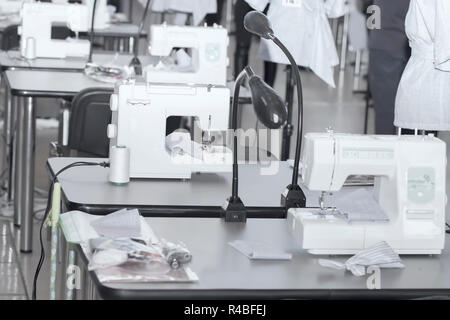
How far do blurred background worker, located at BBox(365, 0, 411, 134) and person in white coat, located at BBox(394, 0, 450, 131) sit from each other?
0.85 m

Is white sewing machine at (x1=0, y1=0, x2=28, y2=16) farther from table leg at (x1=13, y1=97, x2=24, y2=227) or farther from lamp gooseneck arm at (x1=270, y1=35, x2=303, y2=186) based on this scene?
lamp gooseneck arm at (x1=270, y1=35, x2=303, y2=186)

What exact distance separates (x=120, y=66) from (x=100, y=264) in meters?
2.50

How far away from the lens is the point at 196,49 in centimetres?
340

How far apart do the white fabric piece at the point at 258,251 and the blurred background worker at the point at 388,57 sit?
8.06 feet

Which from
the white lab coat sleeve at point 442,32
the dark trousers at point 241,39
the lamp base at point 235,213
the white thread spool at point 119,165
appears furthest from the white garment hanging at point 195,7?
the lamp base at point 235,213

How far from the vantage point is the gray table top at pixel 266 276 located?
1886 mm

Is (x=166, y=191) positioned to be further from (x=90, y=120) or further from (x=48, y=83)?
(x=48, y=83)

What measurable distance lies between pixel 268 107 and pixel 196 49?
139 cm

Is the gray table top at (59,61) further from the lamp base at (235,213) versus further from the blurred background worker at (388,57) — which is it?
the lamp base at (235,213)

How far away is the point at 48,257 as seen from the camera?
154 inches

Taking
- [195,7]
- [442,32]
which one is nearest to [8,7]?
[195,7]

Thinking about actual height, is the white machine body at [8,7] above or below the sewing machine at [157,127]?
above

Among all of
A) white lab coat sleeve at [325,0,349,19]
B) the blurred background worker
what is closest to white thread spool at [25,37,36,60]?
white lab coat sleeve at [325,0,349,19]
